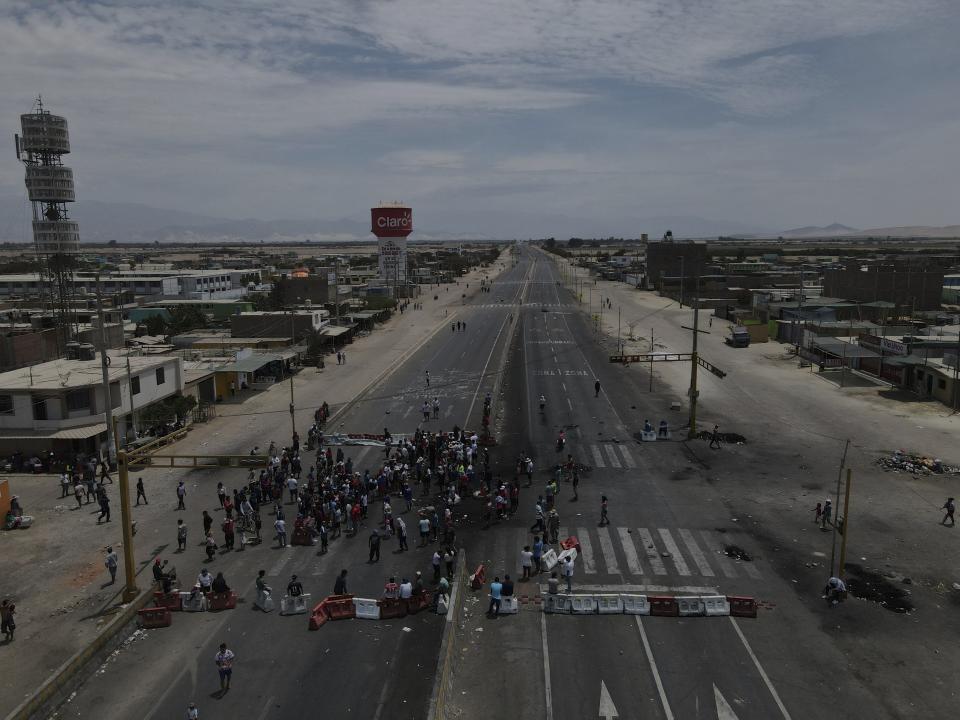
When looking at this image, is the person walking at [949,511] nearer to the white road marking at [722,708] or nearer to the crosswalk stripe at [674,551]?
the crosswalk stripe at [674,551]

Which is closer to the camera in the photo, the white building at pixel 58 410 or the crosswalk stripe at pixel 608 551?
the crosswalk stripe at pixel 608 551

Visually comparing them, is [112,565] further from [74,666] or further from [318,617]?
[318,617]

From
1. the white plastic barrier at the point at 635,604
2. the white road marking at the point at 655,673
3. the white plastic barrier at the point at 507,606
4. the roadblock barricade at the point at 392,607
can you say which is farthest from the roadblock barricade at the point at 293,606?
the white road marking at the point at 655,673

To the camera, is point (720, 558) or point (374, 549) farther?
point (374, 549)

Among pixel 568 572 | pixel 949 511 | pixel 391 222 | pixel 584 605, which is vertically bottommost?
pixel 584 605

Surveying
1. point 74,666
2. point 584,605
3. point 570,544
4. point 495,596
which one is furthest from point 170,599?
point 570,544

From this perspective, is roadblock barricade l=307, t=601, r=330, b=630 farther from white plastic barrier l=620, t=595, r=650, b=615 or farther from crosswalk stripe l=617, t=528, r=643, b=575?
crosswalk stripe l=617, t=528, r=643, b=575
